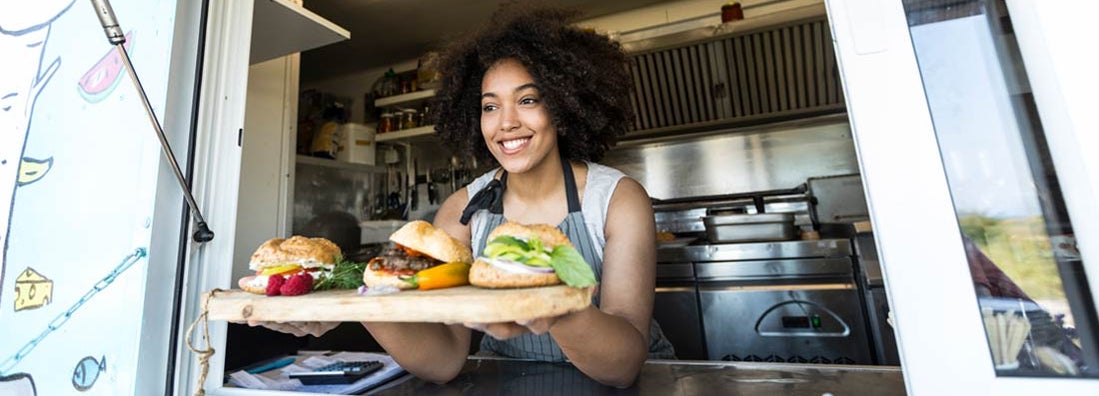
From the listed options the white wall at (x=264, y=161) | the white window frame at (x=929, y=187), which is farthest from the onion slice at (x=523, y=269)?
the white wall at (x=264, y=161)

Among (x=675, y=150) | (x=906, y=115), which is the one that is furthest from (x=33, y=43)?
(x=675, y=150)

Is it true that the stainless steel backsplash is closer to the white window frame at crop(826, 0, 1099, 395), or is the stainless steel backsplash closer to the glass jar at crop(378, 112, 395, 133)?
the glass jar at crop(378, 112, 395, 133)

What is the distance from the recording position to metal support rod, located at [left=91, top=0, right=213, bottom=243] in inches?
38.8

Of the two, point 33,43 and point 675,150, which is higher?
point 675,150

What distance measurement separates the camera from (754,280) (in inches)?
114

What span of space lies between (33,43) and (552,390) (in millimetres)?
1728

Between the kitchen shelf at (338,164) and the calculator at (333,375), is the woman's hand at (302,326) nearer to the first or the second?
the calculator at (333,375)

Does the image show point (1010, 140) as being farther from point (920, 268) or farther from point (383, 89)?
point (383, 89)

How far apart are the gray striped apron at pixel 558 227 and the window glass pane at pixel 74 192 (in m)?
0.90

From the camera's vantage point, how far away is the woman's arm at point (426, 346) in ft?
3.66

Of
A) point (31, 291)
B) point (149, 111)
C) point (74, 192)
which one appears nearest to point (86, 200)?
point (74, 192)

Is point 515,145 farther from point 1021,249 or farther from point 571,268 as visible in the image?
point 1021,249

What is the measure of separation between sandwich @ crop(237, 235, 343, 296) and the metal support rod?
230 millimetres

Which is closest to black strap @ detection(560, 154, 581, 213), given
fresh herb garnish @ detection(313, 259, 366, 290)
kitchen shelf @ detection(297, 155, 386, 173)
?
fresh herb garnish @ detection(313, 259, 366, 290)
